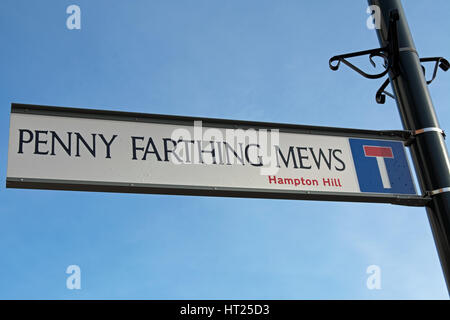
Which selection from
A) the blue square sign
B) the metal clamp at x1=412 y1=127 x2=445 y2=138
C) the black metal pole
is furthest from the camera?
the blue square sign

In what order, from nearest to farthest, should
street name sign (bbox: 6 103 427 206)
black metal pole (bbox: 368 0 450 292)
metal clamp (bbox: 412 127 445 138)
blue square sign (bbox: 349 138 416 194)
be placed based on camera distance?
street name sign (bbox: 6 103 427 206), black metal pole (bbox: 368 0 450 292), metal clamp (bbox: 412 127 445 138), blue square sign (bbox: 349 138 416 194)

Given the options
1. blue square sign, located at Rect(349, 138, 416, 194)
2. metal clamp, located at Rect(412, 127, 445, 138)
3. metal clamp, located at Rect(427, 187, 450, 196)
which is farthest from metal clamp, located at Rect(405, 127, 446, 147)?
metal clamp, located at Rect(427, 187, 450, 196)

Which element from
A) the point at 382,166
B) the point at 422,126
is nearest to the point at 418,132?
the point at 422,126

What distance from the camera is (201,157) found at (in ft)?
13.1

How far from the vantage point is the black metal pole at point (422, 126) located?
384 cm

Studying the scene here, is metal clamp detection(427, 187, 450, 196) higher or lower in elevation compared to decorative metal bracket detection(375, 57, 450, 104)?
lower

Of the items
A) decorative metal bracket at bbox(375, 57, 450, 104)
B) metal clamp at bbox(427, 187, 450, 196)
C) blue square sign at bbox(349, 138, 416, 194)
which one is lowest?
metal clamp at bbox(427, 187, 450, 196)

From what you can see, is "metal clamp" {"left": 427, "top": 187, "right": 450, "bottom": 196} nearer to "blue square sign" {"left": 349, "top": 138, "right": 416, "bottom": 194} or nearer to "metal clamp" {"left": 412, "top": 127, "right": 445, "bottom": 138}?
"blue square sign" {"left": 349, "top": 138, "right": 416, "bottom": 194}

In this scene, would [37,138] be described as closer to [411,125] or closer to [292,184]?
[292,184]

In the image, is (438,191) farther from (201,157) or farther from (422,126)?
(201,157)

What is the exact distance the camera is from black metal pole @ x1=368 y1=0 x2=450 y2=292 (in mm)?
3839

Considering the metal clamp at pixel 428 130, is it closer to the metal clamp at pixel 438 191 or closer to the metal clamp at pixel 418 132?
the metal clamp at pixel 418 132
